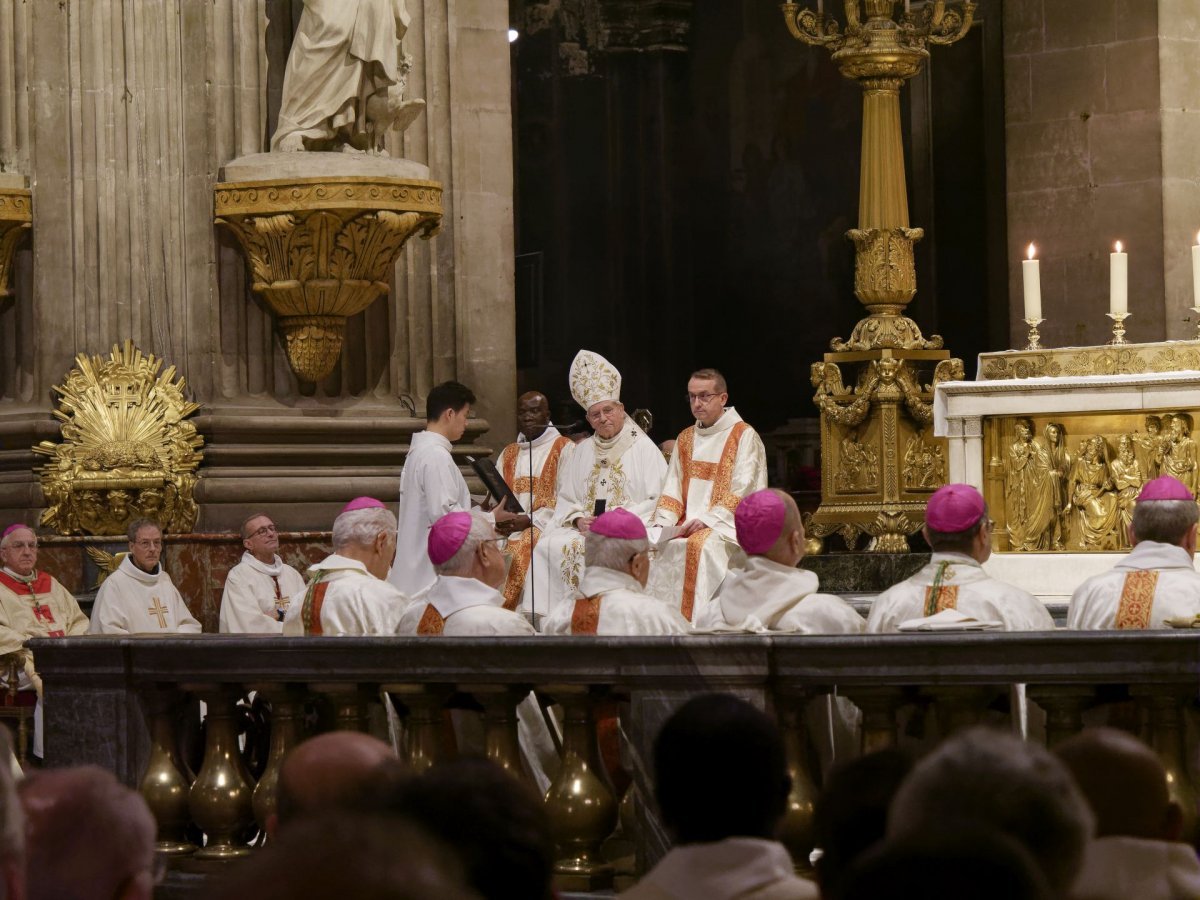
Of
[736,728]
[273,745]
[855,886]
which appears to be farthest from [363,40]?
[855,886]

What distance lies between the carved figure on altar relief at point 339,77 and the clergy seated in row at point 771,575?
14.6 feet

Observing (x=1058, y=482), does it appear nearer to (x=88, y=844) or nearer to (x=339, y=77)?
(x=339, y=77)

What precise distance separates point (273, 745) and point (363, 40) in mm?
5083

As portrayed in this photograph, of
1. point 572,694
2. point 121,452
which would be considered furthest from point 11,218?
point 572,694

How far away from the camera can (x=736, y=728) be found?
367cm

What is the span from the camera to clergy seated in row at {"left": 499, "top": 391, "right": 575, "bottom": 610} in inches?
422

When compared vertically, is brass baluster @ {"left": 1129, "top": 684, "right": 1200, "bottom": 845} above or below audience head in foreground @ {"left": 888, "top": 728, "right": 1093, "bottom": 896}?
below

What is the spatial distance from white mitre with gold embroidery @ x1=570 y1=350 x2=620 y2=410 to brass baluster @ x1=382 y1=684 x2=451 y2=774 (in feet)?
16.8

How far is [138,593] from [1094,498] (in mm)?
4428

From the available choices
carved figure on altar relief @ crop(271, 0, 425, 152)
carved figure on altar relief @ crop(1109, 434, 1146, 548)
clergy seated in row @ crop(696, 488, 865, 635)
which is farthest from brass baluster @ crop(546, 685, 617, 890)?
carved figure on altar relief @ crop(1109, 434, 1146, 548)

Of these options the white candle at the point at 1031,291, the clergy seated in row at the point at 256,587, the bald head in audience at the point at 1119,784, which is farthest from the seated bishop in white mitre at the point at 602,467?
the bald head in audience at the point at 1119,784

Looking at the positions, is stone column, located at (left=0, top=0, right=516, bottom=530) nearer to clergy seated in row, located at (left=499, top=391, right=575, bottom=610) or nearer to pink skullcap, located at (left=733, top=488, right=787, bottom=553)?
clergy seated in row, located at (left=499, top=391, right=575, bottom=610)

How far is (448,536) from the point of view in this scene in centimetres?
662

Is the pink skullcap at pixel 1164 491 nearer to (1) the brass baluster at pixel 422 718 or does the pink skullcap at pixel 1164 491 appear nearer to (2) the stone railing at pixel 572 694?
(2) the stone railing at pixel 572 694
